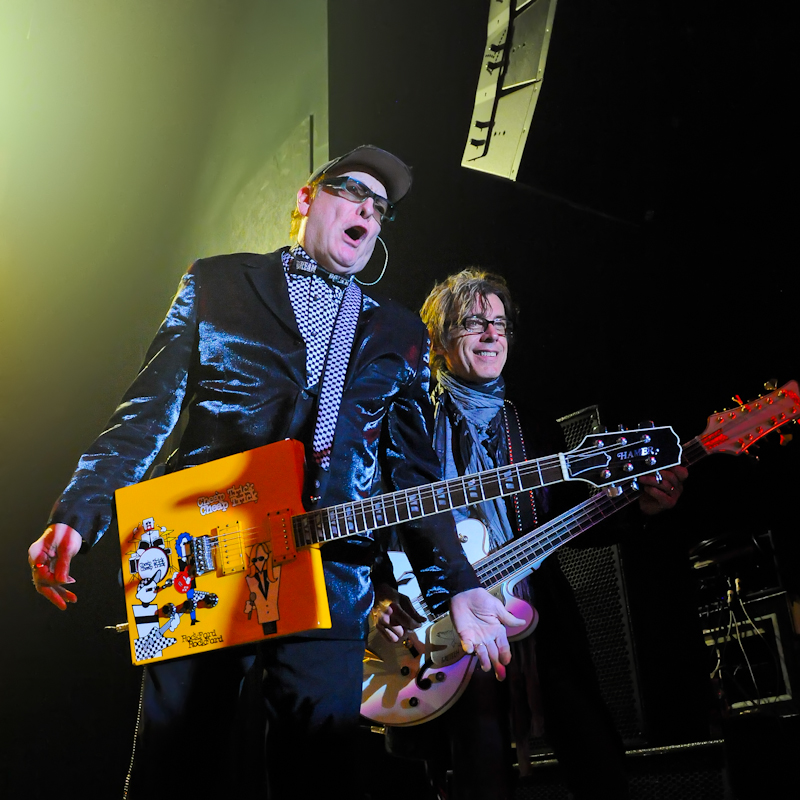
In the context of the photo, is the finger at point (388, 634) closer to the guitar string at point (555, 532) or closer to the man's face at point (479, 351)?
the guitar string at point (555, 532)

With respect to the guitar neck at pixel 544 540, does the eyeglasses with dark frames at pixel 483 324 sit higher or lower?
higher

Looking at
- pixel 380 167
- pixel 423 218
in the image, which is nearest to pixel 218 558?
pixel 380 167

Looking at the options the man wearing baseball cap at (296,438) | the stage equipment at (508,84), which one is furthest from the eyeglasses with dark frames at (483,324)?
the stage equipment at (508,84)

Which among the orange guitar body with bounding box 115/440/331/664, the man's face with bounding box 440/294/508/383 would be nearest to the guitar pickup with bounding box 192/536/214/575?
the orange guitar body with bounding box 115/440/331/664

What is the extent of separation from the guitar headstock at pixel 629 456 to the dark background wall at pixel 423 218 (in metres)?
0.21

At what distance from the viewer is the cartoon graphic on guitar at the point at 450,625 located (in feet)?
6.31

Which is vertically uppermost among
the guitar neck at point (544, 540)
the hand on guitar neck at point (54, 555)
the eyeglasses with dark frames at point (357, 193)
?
the eyeglasses with dark frames at point (357, 193)

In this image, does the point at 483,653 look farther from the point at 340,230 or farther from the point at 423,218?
the point at 423,218

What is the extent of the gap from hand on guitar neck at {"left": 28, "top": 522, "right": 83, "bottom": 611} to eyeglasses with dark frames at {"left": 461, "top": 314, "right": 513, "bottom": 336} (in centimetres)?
112

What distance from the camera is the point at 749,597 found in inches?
78.0

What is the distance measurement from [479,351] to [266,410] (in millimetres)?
646

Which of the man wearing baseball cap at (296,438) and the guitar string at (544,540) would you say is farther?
the guitar string at (544,540)

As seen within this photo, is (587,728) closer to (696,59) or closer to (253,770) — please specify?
(253,770)

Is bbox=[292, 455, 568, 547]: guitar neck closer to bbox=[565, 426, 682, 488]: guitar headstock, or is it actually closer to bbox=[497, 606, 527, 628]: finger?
bbox=[565, 426, 682, 488]: guitar headstock
